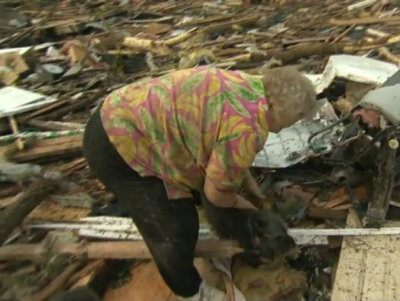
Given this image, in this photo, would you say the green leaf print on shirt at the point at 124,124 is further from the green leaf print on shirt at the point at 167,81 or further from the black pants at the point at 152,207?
the green leaf print on shirt at the point at 167,81

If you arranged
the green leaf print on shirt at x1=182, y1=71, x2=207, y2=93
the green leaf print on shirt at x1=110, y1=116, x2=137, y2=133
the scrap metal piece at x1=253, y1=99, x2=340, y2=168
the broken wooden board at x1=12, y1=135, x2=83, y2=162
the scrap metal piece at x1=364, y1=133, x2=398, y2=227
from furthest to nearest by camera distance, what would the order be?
the broken wooden board at x1=12, y1=135, x2=83, y2=162 → the scrap metal piece at x1=253, y1=99, x2=340, y2=168 → the scrap metal piece at x1=364, y1=133, x2=398, y2=227 → the green leaf print on shirt at x1=110, y1=116, x2=137, y2=133 → the green leaf print on shirt at x1=182, y1=71, x2=207, y2=93

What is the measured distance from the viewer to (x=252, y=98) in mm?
2381

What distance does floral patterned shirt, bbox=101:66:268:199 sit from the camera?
2365 millimetres

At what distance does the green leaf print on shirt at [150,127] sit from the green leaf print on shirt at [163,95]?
0.11 meters

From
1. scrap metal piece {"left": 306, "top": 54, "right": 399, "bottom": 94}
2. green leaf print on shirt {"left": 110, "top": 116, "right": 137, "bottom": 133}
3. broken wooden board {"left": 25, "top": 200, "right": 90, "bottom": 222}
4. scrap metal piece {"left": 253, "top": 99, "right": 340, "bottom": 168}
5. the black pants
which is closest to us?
green leaf print on shirt {"left": 110, "top": 116, "right": 137, "bottom": 133}

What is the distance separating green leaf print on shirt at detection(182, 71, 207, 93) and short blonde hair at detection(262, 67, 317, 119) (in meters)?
0.32

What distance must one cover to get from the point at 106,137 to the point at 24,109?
2.97 meters

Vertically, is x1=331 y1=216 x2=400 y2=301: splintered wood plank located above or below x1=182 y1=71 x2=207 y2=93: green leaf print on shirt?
below

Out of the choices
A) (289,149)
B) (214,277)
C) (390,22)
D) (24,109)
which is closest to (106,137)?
(214,277)

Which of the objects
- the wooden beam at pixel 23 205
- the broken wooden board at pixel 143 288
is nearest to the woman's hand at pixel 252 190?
the broken wooden board at pixel 143 288

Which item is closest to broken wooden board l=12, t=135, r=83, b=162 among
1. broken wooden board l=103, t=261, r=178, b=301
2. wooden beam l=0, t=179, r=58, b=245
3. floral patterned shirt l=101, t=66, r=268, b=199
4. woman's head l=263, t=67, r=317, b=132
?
wooden beam l=0, t=179, r=58, b=245

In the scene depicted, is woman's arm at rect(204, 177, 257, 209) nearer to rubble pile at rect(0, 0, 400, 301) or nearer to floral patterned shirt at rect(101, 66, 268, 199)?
floral patterned shirt at rect(101, 66, 268, 199)

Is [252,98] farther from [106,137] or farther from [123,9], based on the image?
[123,9]

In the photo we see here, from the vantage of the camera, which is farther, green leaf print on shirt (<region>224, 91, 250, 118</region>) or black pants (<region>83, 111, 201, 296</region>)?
black pants (<region>83, 111, 201, 296</region>)
